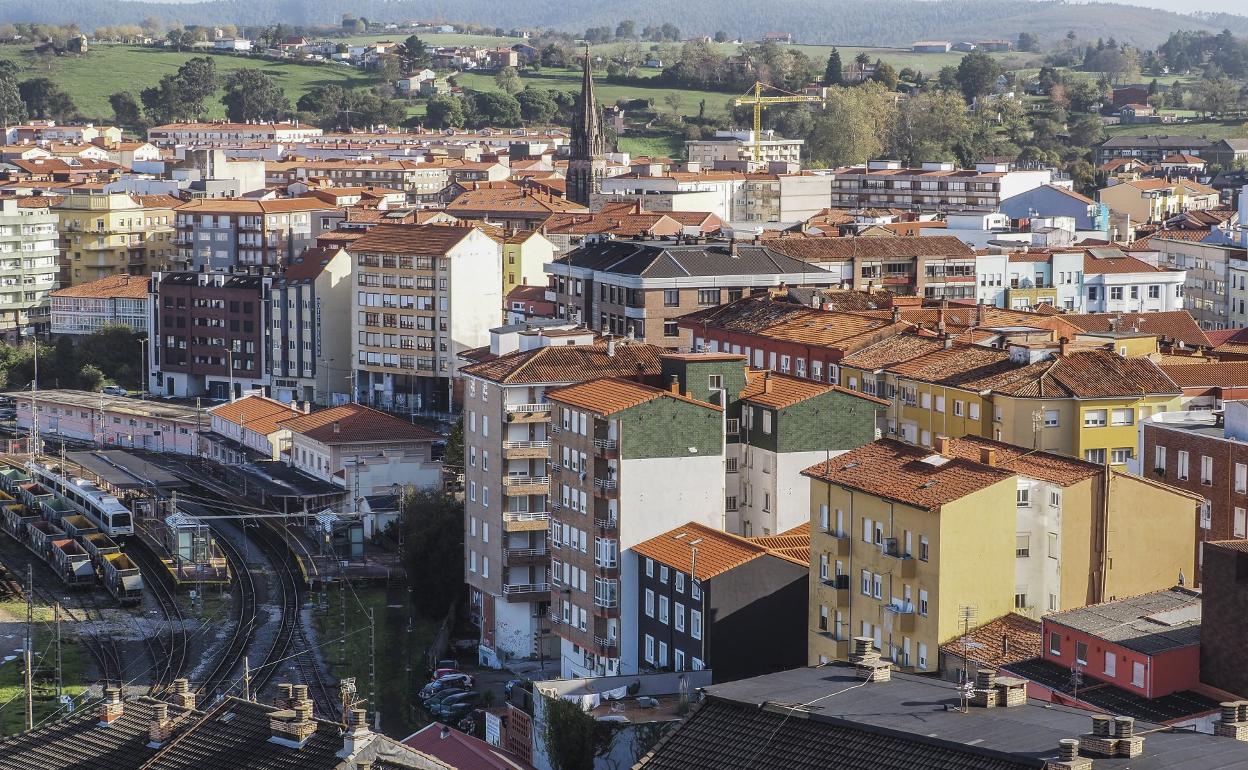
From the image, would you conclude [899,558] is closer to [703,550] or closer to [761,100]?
[703,550]

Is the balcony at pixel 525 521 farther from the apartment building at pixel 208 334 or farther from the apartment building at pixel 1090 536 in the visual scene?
the apartment building at pixel 208 334

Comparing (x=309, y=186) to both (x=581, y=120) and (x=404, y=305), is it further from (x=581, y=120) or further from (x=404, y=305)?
(x=404, y=305)

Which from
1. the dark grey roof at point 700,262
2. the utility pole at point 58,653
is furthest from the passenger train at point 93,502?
the dark grey roof at point 700,262

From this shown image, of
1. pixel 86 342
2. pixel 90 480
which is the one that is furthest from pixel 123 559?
pixel 86 342

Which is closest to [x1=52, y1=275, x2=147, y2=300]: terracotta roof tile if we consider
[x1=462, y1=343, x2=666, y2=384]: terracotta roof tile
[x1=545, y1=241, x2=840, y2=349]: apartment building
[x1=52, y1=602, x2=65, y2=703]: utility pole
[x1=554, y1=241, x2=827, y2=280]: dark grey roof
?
[x1=554, y1=241, x2=827, y2=280]: dark grey roof

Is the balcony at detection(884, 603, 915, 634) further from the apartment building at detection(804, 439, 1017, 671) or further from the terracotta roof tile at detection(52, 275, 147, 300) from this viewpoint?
the terracotta roof tile at detection(52, 275, 147, 300)

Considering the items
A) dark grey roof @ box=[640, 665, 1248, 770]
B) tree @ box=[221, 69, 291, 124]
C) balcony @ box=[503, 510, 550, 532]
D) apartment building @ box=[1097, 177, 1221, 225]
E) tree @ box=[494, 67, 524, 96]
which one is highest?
tree @ box=[494, 67, 524, 96]
